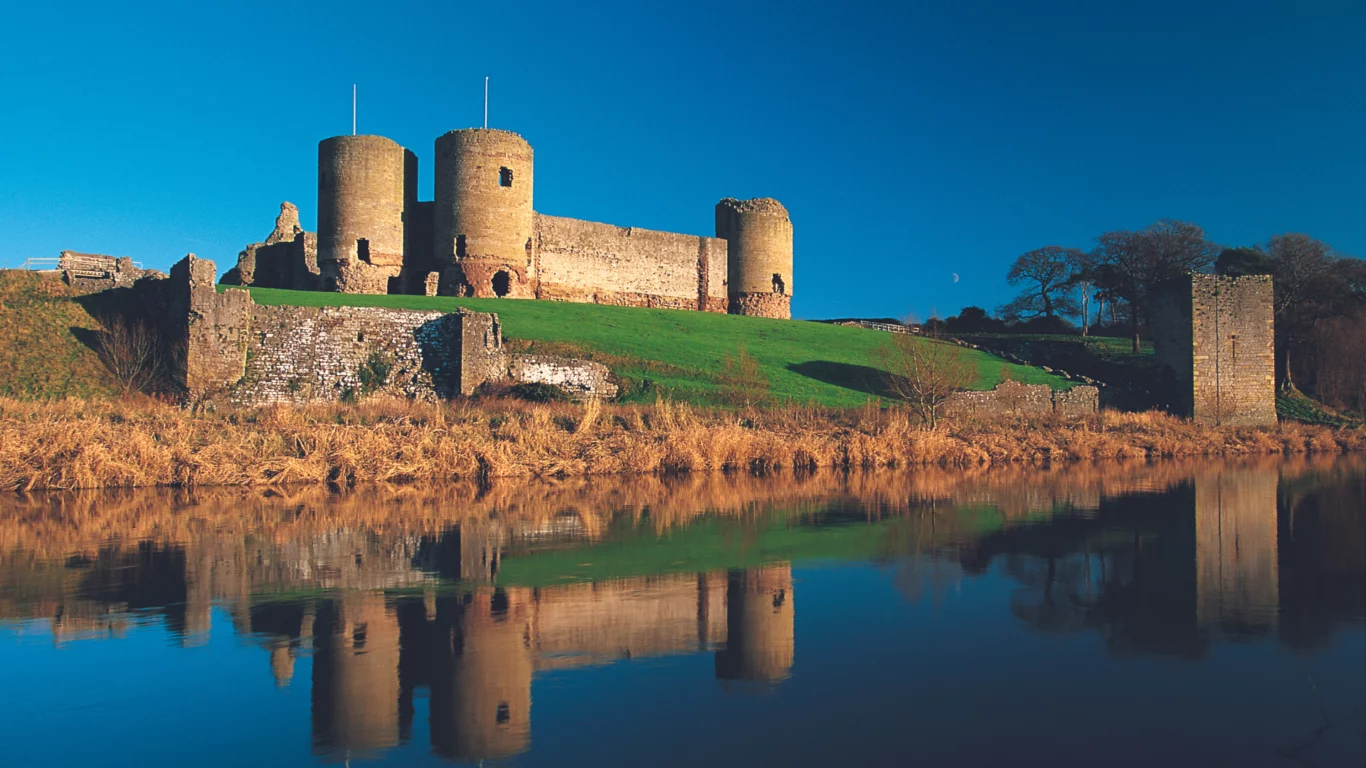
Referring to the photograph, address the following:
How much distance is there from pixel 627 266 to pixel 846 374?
52.9ft

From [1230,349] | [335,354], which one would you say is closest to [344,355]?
[335,354]

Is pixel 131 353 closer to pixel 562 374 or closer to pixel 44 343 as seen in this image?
pixel 44 343

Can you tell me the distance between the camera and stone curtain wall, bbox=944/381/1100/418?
23.9 meters

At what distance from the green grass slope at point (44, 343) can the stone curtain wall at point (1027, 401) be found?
19805mm

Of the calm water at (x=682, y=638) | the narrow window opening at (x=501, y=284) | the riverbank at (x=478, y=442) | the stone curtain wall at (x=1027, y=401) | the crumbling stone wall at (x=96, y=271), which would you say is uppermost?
the narrow window opening at (x=501, y=284)

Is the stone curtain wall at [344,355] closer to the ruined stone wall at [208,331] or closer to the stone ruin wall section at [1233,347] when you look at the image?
the ruined stone wall at [208,331]

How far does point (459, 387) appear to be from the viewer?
2102 cm

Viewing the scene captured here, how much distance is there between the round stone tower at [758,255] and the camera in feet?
145

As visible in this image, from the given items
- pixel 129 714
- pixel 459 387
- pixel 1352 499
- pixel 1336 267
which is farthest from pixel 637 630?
pixel 1336 267

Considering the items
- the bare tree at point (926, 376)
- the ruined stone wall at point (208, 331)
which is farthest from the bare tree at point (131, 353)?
the bare tree at point (926, 376)

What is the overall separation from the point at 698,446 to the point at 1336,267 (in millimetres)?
33085

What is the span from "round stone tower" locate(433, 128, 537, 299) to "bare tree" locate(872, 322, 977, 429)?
16.3 meters

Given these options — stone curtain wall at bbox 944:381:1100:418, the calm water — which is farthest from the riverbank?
stone curtain wall at bbox 944:381:1100:418

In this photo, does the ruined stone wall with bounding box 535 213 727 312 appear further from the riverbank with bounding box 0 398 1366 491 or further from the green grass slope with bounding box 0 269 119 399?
the riverbank with bounding box 0 398 1366 491
